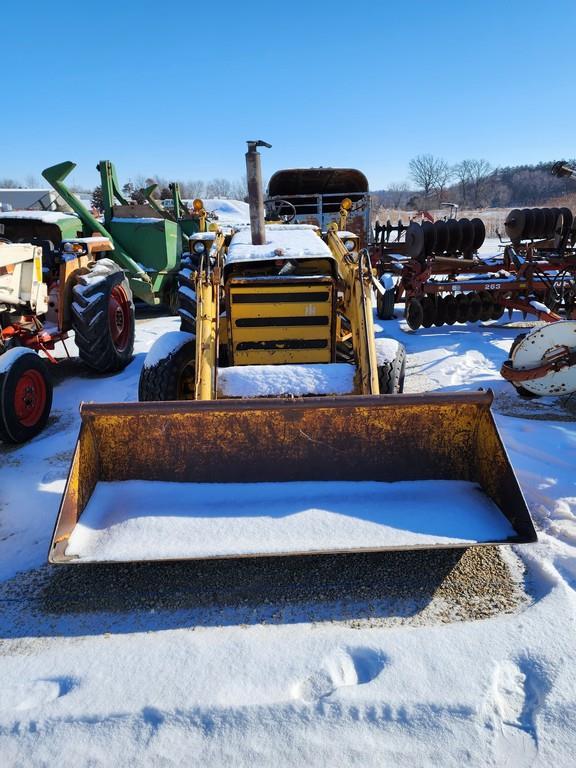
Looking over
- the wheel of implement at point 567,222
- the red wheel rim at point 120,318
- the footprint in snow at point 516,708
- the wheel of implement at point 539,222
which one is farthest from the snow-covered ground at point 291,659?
the wheel of implement at point 539,222

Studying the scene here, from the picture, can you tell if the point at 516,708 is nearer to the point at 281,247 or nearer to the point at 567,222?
the point at 281,247

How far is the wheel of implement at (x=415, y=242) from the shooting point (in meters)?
9.05

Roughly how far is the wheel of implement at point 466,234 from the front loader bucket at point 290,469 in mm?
7349

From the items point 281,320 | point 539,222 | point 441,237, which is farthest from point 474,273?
point 281,320

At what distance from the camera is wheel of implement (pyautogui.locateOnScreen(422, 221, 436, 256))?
30.0 feet

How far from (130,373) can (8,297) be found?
183 centimetres

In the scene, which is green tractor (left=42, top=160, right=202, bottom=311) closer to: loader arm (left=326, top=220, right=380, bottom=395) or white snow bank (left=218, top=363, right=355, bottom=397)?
loader arm (left=326, top=220, right=380, bottom=395)

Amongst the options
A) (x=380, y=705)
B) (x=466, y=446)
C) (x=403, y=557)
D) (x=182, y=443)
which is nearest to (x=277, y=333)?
(x=182, y=443)

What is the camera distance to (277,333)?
433 centimetres

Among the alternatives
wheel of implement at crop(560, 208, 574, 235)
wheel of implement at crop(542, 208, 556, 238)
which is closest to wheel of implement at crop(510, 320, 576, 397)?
wheel of implement at crop(560, 208, 574, 235)

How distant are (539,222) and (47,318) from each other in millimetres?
9304

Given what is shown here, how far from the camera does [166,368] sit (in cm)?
421

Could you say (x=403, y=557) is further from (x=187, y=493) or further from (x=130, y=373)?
(x=130, y=373)

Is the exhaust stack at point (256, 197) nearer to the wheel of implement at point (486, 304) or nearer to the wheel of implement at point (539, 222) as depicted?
the wheel of implement at point (486, 304)
